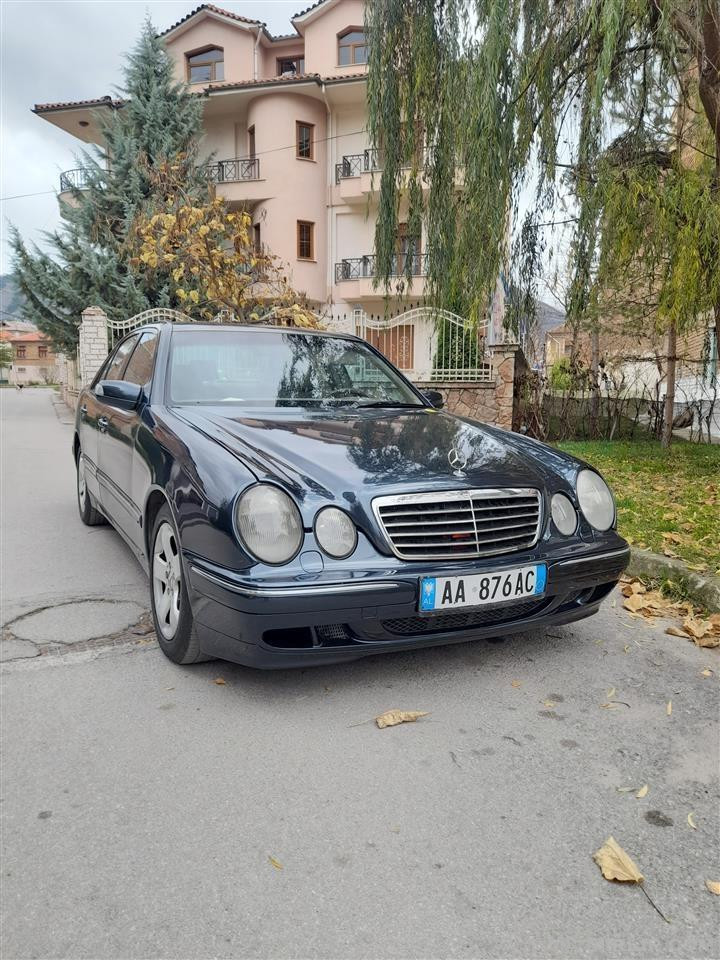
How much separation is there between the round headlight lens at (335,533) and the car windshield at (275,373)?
1251 mm

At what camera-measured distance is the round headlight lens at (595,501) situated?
10.4ft

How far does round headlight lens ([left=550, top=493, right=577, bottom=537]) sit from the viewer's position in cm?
302

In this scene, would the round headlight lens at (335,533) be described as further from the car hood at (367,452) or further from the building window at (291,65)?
the building window at (291,65)

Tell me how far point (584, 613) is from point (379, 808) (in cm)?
148

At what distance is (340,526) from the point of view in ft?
8.55

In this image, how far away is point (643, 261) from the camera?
6.91 metres

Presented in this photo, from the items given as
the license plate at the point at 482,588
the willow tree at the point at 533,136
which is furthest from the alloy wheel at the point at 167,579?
the willow tree at the point at 533,136

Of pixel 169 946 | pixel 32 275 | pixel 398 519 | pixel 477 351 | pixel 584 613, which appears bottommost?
pixel 169 946

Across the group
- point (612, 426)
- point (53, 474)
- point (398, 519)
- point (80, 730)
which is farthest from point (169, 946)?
point (612, 426)

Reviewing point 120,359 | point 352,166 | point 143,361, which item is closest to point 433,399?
point 143,361

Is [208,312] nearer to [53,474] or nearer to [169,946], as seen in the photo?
[53,474]

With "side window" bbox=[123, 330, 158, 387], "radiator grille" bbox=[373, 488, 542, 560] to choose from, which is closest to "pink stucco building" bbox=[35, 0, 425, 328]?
"side window" bbox=[123, 330, 158, 387]

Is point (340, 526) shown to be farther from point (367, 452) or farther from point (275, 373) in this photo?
point (275, 373)

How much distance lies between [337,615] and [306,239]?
22502 mm
